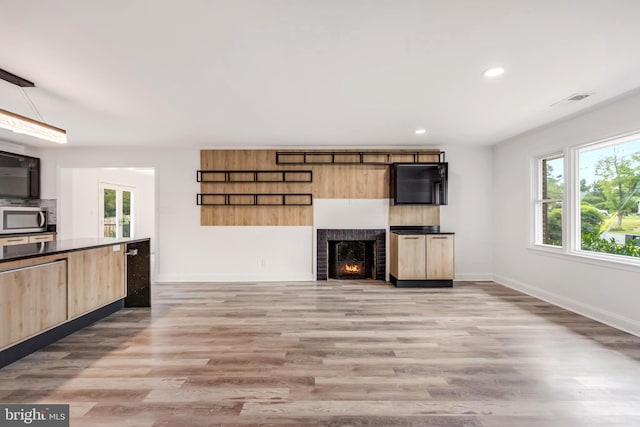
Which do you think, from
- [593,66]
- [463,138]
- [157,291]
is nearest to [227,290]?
[157,291]

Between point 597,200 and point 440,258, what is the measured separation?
2.10m

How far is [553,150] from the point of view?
415 centimetres

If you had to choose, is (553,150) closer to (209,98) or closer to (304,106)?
(304,106)

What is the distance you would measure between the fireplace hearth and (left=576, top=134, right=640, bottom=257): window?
2.82 metres

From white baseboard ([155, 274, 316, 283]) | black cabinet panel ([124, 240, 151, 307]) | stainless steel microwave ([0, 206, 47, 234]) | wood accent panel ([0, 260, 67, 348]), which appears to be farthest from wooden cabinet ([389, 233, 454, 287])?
stainless steel microwave ([0, 206, 47, 234])

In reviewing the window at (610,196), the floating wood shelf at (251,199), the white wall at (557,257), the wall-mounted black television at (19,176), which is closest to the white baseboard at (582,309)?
the white wall at (557,257)

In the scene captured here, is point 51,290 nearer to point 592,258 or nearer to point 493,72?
point 493,72

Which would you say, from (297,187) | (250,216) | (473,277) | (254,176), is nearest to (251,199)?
(250,216)

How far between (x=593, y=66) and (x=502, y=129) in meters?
1.98

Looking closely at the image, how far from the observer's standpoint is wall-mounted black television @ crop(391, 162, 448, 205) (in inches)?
211

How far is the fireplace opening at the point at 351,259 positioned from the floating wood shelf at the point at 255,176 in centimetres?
133

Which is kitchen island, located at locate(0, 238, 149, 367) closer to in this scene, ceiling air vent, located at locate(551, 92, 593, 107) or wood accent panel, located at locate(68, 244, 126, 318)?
wood accent panel, located at locate(68, 244, 126, 318)

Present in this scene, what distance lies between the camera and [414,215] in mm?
5551

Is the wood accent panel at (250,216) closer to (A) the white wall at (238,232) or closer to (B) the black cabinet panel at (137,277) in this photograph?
(A) the white wall at (238,232)
